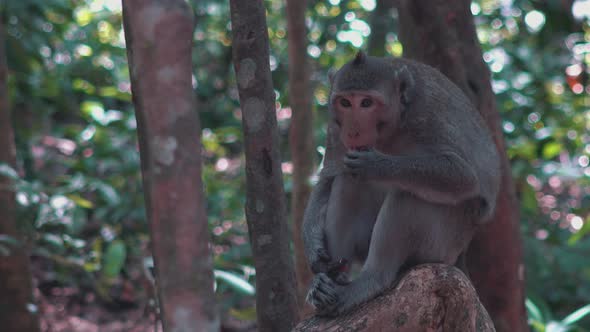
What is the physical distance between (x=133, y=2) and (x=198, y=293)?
74 cm

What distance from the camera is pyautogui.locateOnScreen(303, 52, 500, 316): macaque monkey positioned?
3838 mm

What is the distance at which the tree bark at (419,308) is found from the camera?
3.37 meters

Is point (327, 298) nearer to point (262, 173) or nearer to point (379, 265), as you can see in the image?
point (379, 265)

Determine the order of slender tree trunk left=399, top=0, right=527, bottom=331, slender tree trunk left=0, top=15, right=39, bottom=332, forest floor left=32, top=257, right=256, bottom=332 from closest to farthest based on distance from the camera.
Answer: slender tree trunk left=399, top=0, right=527, bottom=331
slender tree trunk left=0, top=15, right=39, bottom=332
forest floor left=32, top=257, right=256, bottom=332

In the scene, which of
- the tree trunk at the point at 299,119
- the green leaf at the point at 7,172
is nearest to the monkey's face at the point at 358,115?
the tree trunk at the point at 299,119

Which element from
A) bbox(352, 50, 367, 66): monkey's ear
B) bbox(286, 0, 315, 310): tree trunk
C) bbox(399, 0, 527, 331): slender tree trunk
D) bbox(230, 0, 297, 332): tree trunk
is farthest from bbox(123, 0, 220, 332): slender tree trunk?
bbox(286, 0, 315, 310): tree trunk

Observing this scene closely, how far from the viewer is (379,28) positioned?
6641 millimetres

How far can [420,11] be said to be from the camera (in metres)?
4.92

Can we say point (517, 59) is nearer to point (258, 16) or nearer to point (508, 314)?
point (508, 314)

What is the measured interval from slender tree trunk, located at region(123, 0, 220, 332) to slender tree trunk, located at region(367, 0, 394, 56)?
4.82 metres

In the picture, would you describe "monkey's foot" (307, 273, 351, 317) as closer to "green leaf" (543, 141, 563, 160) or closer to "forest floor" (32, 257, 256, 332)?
"green leaf" (543, 141, 563, 160)

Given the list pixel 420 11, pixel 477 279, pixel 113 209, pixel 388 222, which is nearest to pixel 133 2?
pixel 388 222

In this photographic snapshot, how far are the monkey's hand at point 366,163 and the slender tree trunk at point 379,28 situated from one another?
110 inches

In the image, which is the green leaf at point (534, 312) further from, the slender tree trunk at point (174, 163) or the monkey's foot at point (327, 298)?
the slender tree trunk at point (174, 163)
